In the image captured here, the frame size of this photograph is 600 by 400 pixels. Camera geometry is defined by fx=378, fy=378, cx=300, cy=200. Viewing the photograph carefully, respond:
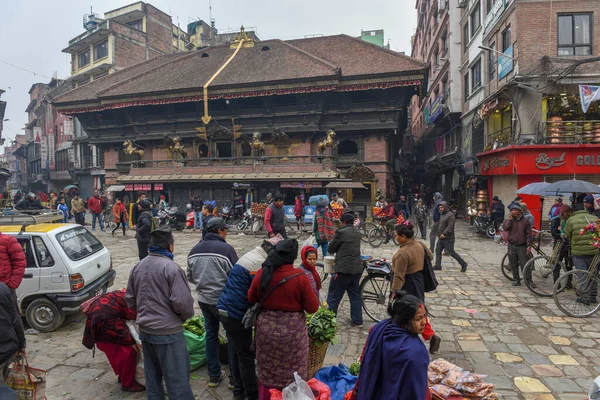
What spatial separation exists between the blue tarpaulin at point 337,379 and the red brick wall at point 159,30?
4504cm

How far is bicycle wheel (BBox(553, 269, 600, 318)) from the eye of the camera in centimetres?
652

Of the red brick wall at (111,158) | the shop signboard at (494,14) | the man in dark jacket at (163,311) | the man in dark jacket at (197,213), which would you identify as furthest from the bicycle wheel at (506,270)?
the red brick wall at (111,158)

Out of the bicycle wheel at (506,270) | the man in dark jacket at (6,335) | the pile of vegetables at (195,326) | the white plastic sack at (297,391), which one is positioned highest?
the man in dark jacket at (6,335)

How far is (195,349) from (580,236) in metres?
6.83

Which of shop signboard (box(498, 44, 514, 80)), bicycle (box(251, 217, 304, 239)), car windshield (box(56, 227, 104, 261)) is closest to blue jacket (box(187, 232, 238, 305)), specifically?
car windshield (box(56, 227, 104, 261))

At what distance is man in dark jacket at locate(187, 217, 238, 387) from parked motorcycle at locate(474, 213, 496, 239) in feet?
45.6

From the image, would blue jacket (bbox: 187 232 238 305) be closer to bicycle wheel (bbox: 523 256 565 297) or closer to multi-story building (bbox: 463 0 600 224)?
bicycle wheel (bbox: 523 256 565 297)

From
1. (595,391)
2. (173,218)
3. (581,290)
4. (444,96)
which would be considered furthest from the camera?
(444,96)

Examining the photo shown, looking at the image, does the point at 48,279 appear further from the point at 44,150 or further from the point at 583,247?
the point at 44,150

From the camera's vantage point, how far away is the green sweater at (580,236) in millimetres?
6758

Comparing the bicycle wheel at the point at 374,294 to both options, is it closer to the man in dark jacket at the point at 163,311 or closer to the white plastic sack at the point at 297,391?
the white plastic sack at the point at 297,391

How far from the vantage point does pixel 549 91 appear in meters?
16.0

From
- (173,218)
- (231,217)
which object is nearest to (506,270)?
(231,217)

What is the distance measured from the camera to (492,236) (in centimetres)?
1543
